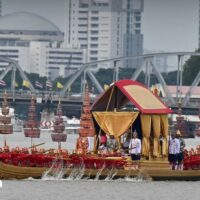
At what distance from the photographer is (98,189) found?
64.1 metres

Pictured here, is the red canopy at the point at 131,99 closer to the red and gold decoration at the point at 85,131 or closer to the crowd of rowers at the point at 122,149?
the crowd of rowers at the point at 122,149

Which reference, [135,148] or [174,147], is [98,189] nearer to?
[135,148]

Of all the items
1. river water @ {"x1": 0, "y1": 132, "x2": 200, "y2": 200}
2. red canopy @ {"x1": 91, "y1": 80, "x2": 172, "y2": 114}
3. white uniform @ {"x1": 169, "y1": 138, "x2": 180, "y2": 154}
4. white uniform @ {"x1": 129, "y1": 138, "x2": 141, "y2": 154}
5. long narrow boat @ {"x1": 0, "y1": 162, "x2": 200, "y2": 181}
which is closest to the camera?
river water @ {"x1": 0, "y1": 132, "x2": 200, "y2": 200}

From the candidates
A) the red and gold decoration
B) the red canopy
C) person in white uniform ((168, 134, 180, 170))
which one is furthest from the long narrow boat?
the red canopy

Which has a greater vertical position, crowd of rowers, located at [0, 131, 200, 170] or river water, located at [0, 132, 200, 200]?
crowd of rowers, located at [0, 131, 200, 170]

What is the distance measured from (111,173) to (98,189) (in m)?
2.25

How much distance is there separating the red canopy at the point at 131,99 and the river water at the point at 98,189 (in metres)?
2.91

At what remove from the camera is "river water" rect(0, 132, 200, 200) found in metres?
60.8

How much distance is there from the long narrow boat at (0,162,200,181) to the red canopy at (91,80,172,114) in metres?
2.42

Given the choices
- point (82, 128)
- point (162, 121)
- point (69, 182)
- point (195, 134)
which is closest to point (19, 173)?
point (69, 182)

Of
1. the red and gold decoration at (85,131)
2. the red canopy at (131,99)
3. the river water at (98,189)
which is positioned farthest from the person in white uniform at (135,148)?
the red and gold decoration at (85,131)

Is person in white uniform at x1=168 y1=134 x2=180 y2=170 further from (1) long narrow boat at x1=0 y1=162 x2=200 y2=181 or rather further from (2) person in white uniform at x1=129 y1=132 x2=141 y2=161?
(2) person in white uniform at x1=129 y1=132 x2=141 y2=161

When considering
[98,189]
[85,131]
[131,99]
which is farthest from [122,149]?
[85,131]

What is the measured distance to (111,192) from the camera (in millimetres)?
62812
